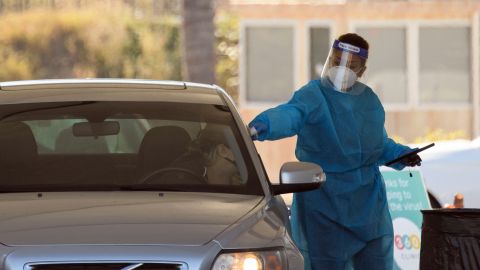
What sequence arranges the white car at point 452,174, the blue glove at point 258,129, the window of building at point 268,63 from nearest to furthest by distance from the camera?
the blue glove at point 258,129 < the white car at point 452,174 < the window of building at point 268,63

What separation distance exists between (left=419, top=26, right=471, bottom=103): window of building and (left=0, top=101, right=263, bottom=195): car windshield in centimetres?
1704

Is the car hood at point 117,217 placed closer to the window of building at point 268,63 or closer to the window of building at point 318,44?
the window of building at point 268,63

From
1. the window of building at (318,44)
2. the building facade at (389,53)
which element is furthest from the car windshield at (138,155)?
the window of building at (318,44)

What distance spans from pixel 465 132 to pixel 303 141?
53.9 ft

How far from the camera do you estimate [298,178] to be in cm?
651

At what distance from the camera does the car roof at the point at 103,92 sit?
7.11 metres

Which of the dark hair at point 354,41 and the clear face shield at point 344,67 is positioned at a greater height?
the dark hair at point 354,41

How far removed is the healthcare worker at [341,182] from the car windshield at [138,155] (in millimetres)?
583

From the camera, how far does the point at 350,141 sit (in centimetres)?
756

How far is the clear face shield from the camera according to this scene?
771 cm

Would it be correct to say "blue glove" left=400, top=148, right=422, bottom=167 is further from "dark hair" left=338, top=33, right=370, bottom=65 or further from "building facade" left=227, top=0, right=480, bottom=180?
"building facade" left=227, top=0, right=480, bottom=180

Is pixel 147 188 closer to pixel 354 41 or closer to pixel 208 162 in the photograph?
pixel 208 162

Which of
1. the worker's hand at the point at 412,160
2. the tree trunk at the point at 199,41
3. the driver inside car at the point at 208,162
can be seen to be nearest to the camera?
the driver inside car at the point at 208,162

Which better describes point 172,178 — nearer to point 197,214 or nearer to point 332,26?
point 197,214
